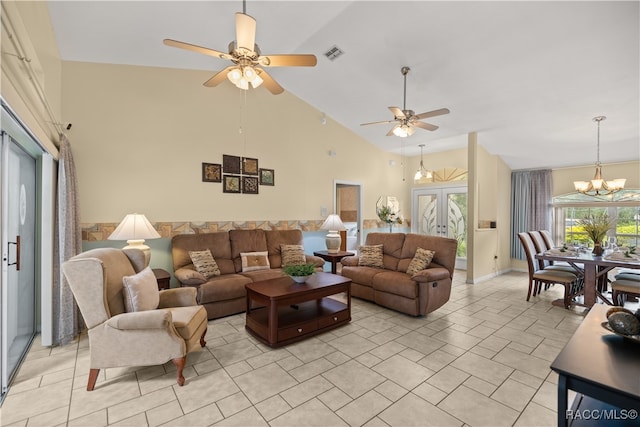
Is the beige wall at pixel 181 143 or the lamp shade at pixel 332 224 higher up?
the beige wall at pixel 181 143

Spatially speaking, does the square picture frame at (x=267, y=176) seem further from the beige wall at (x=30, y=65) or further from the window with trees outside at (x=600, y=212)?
the window with trees outside at (x=600, y=212)

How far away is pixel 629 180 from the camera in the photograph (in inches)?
213

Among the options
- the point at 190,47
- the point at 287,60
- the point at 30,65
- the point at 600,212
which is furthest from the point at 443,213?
the point at 30,65

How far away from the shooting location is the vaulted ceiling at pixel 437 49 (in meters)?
2.88

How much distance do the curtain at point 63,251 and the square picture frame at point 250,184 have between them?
2262 mm

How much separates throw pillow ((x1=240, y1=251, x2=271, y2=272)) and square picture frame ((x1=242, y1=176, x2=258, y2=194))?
1.11 meters

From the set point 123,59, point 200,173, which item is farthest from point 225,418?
point 123,59

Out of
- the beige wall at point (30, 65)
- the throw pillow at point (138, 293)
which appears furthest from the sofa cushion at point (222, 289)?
the beige wall at point (30, 65)

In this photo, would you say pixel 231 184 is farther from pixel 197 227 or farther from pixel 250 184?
pixel 197 227

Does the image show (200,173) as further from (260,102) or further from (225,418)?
(225,418)

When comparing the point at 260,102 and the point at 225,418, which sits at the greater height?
the point at 260,102

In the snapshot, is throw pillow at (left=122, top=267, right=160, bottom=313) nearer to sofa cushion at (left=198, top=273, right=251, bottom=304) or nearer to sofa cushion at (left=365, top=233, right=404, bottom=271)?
sofa cushion at (left=198, top=273, right=251, bottom=304)

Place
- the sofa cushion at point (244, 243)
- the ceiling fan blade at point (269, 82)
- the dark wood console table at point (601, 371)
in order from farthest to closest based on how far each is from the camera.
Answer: the sofa cushion at point (244, 243)
the ceiling fan blade at point (269, 82)
the dark wood console table at point (601, 371)

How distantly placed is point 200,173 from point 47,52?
2064 mm
